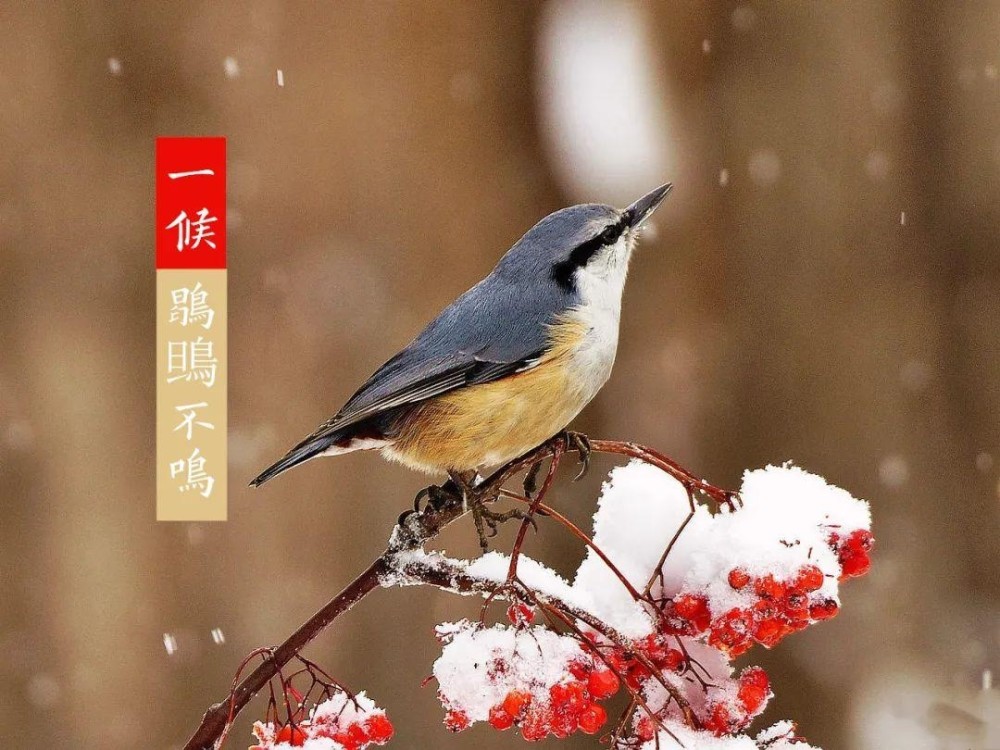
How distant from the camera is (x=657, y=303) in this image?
12.0 feet

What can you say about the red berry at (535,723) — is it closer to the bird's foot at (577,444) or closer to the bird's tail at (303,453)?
the bird's foot at (577,444)

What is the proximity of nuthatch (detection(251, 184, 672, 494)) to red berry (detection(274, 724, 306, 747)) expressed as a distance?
0.52m

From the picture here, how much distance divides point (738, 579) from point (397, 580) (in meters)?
0.43

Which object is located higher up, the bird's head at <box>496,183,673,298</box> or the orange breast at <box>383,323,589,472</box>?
the bird's head at <box>496,183,673,298</box>

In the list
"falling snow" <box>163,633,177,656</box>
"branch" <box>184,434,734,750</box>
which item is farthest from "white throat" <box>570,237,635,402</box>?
"falling snow" <box>163,633,177,656</box>

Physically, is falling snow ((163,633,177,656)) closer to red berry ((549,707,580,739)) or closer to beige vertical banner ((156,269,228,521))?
beige vertical banner ((156,269,228,521))

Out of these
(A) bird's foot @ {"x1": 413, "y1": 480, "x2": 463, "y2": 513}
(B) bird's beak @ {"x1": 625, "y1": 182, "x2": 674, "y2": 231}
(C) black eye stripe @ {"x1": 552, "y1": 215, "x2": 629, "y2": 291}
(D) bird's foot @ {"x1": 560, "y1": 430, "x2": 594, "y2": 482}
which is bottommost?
(A) bird's foot @ {"x1": 413, "y1": 480, "x2": 463, "y2": 513}

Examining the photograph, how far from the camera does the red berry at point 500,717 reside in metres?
1.29

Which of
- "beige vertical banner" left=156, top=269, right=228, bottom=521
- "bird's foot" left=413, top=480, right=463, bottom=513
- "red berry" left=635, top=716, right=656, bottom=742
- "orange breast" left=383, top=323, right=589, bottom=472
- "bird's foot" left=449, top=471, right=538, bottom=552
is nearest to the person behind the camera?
"red berry" left=635, top=716, right=656, bottom=742

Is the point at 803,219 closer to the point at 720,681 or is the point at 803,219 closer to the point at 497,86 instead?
the point at 497,86

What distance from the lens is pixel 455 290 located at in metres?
3.52

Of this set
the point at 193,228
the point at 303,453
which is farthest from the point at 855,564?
the point at 193,228

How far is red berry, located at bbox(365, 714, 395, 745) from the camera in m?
1.42

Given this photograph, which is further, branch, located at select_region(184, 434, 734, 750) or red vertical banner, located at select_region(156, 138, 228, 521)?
red vertical banner, located at select_region(156, 138, 228, 521)
